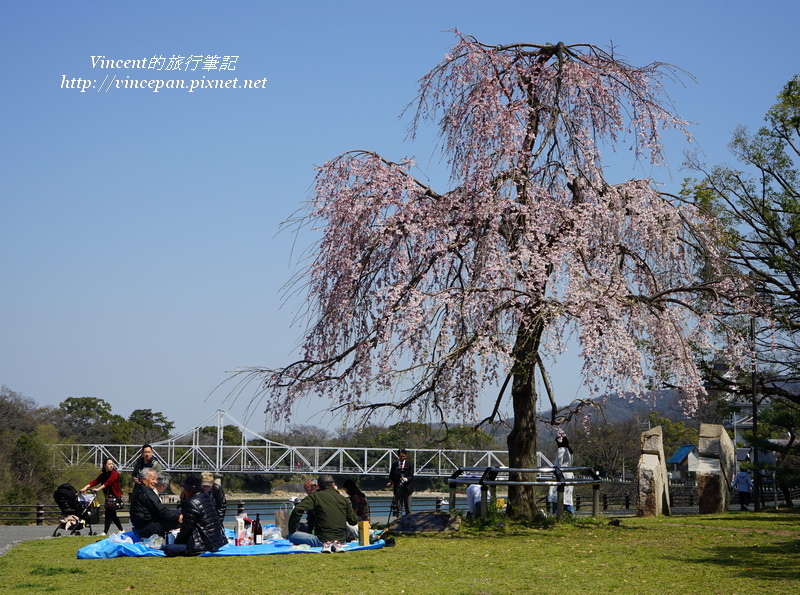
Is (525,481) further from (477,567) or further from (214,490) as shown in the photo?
(214,490)

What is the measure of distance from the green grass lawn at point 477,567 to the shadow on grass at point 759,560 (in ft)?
0.04

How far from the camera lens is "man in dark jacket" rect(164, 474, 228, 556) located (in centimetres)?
1180

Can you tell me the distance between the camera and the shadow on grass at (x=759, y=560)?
9891 mm

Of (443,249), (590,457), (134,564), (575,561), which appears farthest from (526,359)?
(590,457)

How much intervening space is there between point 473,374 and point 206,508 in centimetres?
601

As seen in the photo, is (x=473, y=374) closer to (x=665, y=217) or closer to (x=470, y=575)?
(x=665, y=217)

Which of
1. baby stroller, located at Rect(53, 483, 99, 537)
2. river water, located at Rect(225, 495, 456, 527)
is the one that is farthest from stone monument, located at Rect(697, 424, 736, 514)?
baby stroller, located at Rect(53, 483, 99, 537)

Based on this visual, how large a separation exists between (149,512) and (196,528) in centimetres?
95

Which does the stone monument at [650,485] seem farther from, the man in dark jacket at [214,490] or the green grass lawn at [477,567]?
the man in dark jacket at [214,490]

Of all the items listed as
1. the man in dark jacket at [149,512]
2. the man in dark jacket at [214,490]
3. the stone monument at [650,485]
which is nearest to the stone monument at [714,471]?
the stone monument at [650,485]

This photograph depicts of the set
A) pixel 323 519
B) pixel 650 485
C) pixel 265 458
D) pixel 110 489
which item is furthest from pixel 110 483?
pixel 265 458

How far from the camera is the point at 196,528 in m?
12.0

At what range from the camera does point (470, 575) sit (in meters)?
10.0

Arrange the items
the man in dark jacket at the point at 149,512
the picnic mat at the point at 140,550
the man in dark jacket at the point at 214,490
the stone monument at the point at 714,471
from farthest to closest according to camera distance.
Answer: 1. the stone monument at the point at 714,471
2. the man in dark jacket at the point at 149,512
3. the picnic mat at the point at 140,550
4. the man in dark jacket at the point at 214,490
